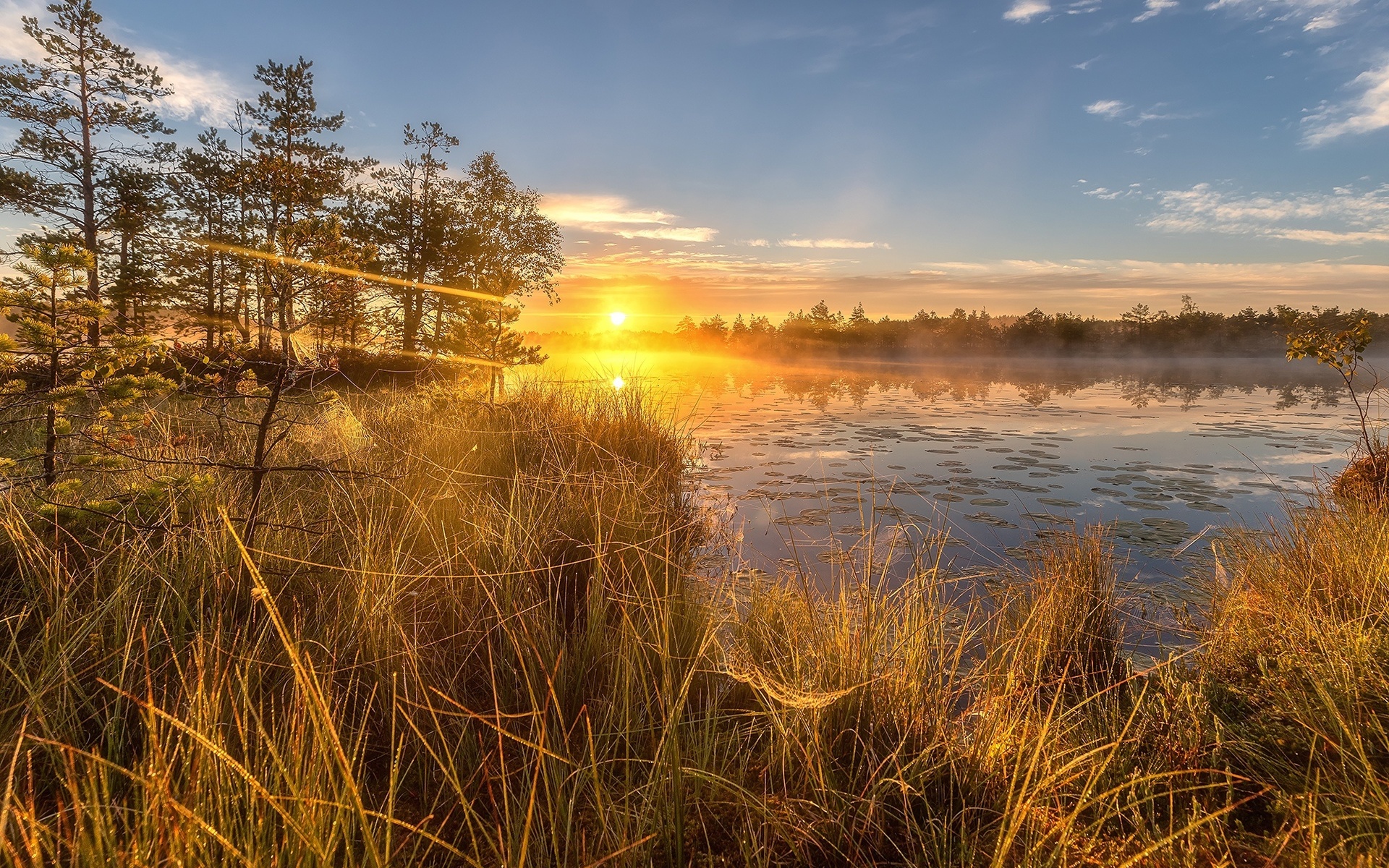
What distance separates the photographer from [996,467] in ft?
27.0

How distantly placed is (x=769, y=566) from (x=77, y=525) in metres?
4.16

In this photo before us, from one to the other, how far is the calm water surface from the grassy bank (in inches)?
30.2

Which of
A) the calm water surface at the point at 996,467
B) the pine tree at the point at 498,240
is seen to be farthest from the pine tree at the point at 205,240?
the calm water surface at the point at 996,467

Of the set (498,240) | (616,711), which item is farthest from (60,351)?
(498,240)

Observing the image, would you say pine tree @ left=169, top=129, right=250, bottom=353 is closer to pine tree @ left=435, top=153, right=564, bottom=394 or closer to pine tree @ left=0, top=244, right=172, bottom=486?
pine tree @ left=435, top=153, right=564, bottom=394

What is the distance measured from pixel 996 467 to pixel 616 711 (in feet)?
23.6

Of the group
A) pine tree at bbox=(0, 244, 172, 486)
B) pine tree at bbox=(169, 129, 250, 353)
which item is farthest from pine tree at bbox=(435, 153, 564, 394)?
pine tree at bbox=(0, 244, 172, 486)

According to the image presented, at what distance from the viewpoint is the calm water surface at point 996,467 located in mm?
5316

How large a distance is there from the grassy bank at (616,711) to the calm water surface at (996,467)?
2.51 feet

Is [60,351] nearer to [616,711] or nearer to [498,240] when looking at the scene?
[616,711]

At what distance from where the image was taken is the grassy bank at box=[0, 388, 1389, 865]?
158 cm

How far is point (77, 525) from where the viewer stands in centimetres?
323

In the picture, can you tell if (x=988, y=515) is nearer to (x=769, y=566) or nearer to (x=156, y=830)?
(x=769, y=566)

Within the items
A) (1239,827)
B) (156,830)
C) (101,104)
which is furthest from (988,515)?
(101,104)
